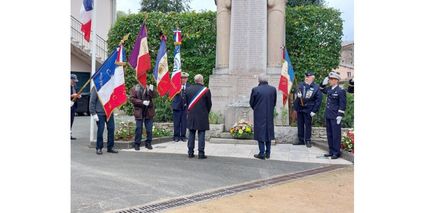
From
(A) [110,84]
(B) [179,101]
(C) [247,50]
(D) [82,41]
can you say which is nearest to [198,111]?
(A) [110,84]

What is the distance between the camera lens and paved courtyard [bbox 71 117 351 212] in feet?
18.3

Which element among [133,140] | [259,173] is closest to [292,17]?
[133,140]

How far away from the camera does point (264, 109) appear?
30.3 feet

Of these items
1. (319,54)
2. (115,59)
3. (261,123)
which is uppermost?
(319,54)

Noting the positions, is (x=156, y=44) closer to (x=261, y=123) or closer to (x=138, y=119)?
(x=138, y=119)

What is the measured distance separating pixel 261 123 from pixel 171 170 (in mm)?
2611

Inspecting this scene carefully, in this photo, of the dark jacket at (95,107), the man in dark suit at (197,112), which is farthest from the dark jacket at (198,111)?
the dark jacket at (95,107)

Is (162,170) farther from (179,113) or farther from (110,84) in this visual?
(179,113)

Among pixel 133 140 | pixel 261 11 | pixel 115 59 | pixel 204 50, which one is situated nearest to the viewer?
pixel 115 59

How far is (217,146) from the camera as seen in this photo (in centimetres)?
1083

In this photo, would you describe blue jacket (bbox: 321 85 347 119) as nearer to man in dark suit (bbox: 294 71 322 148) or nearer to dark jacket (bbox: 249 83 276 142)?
dark jacket (bbox: 249 83 276 142)

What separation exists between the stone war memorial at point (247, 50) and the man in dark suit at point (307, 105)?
3.42 feet

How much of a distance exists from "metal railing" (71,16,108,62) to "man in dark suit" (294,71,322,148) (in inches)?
579

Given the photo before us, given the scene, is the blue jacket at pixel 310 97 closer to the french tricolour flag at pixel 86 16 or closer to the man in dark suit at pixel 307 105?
the man in dark suit at pixel 307 105
